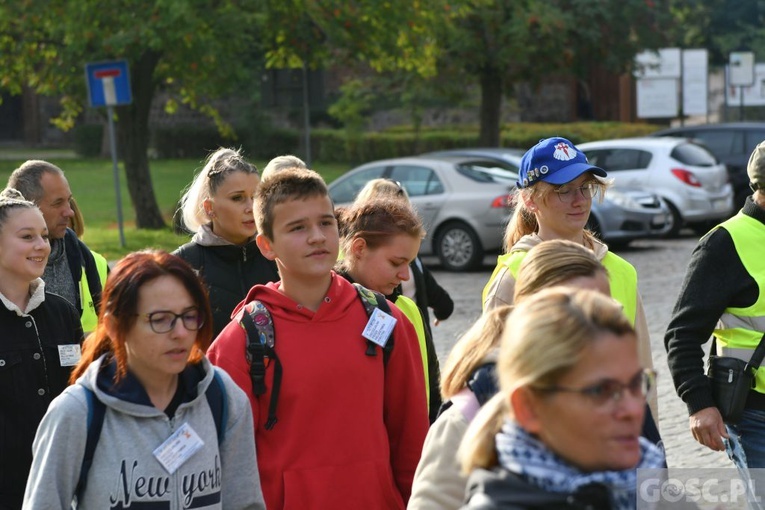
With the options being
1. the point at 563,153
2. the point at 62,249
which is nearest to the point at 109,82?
the point at 62,249

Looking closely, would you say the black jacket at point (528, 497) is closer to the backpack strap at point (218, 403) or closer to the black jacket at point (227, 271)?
the backpack strap at point (218, 403)

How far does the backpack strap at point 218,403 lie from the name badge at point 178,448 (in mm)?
102

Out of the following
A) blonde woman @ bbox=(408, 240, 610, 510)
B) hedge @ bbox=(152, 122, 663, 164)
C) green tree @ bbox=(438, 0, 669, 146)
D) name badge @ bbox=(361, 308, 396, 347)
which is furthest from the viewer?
hedge @ bbox=(152, 122, 663, 164)

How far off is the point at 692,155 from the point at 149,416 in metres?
18.5

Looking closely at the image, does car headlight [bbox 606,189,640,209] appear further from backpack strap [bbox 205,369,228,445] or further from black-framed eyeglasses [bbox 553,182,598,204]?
backpack strap [bbox 205,369,228,445]

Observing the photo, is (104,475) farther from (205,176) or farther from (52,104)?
(52,104)

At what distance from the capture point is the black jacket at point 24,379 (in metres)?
4.60

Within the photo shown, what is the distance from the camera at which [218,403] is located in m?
3.61

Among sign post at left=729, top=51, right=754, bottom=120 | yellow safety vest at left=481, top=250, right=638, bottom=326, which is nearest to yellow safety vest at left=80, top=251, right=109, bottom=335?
yellow safety vest at left=481, top=250, right=638, bottom=326

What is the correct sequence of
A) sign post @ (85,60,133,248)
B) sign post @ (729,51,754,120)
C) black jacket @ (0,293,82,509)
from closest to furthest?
black jacket @ (0,293,82,509) < sign post @ (85,60,133,248) < sign post @ (729,51,754,120)

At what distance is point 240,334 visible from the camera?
398cm

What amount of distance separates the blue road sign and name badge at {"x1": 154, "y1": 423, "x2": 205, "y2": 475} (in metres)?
16.4

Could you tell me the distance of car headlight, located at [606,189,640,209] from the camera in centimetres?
1898

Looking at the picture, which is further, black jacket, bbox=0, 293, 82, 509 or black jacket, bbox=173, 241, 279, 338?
black jacket, bbox=173, 241, 279, 338
